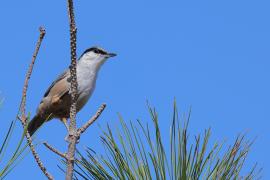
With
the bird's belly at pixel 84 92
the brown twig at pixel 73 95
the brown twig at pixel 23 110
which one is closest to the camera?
the brown twig at pixel 73 95

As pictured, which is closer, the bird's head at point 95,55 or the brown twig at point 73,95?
the brown twig at point 73,95

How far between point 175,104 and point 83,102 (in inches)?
129

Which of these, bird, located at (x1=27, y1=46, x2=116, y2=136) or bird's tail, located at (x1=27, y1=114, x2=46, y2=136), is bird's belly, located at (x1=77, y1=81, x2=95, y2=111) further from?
bird's tail, located at (x1=27, y1=114, x2=46, y2=136)

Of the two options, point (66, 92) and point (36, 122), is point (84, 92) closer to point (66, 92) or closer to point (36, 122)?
point (66, 92)

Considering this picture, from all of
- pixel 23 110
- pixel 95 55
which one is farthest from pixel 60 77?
pixel 23 110

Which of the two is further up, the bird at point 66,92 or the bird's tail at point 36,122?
the bird at point 66,92

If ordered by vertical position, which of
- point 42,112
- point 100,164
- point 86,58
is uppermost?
point 86,58

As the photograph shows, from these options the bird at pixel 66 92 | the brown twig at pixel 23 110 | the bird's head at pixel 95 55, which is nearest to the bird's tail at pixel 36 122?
the bird at pixel 66 92

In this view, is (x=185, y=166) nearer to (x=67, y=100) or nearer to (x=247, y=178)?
(x=247, y=178)

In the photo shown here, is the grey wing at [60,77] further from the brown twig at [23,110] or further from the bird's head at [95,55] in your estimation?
the brown twig at [23,110]

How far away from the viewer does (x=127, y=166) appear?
261 centimetres

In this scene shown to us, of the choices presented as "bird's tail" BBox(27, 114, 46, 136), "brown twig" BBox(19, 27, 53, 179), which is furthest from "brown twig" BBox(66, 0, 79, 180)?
"bird's tail" BBox(27, 114, 46, 136)

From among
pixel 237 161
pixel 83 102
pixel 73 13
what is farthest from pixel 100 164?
pixel 83 102

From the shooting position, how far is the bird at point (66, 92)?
5766mm
